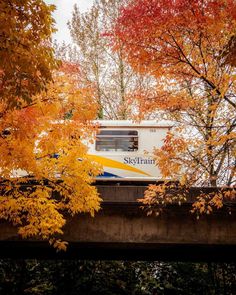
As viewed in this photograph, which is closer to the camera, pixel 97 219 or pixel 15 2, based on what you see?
pixel 15 2

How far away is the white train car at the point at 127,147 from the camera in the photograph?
14312 mm

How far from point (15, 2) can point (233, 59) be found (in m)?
3.36

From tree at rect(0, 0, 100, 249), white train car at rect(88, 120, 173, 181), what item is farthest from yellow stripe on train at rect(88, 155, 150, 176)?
tree at rect(0, 0, 100, 249)

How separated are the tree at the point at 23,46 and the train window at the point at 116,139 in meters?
9.22

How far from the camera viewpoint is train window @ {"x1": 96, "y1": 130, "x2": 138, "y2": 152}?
14.7 metres

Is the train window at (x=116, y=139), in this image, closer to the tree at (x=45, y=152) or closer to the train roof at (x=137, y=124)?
the train roof at (x=137, y=124)

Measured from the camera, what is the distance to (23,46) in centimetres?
508

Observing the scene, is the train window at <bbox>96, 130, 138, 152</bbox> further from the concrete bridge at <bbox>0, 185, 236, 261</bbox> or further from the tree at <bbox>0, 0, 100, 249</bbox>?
the tree at <bbox>0, 0, 100, 249</bbox>

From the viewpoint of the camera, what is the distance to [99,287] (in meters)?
16.5

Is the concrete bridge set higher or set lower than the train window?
lower

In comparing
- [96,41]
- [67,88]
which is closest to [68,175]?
[67,88]

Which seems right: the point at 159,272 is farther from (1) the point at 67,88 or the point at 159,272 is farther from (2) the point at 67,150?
(1) the point at 67,88

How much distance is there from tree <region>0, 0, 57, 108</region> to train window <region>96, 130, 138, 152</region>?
922cm

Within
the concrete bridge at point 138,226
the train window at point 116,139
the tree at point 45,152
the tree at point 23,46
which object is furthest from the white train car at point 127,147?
the tree at point 23,46
